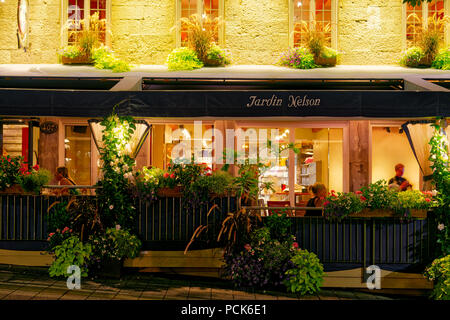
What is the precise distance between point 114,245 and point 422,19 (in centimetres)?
913

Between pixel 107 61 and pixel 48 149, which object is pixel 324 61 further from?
pixel 48 149

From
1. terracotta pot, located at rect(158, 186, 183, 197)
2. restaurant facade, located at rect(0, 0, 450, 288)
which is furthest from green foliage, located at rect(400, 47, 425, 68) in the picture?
terracotta pot, located at rect(158, 186, 183, 197)

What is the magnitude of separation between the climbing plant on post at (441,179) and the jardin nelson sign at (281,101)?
7.06 ft

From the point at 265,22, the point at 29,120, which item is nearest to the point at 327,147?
the point at 265,22

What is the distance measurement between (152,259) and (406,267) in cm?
399

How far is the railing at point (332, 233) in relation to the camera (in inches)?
272

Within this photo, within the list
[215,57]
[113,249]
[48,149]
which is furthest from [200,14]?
[113,249]

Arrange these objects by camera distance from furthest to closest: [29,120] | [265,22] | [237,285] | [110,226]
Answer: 1. [265,22]
2. [29,120]
3. [110,226]
4. [237,285]

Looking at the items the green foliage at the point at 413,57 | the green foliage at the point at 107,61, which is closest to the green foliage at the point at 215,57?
the green foliage at the point at 107,61

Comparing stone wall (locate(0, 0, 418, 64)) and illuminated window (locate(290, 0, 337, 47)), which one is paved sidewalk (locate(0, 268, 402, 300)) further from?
illuminated window (locate(290, 0, 337, 47))

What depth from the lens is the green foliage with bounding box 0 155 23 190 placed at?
289 inches

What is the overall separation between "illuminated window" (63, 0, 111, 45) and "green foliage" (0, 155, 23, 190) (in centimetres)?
459

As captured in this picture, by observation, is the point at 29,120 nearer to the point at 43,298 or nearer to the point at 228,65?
the point at 228,65

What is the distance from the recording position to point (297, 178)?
35.1 ft
